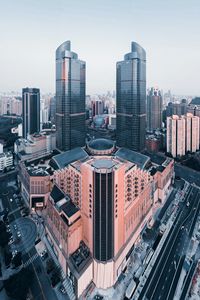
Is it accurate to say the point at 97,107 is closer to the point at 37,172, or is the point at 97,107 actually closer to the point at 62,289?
the point at 37,172

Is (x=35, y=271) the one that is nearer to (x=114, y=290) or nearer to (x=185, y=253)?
(x=114, y=290)

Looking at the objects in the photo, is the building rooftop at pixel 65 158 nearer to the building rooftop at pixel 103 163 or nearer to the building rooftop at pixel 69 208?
the building rooftop at pixel 69 208

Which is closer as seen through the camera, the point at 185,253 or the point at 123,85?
the point at 185,253

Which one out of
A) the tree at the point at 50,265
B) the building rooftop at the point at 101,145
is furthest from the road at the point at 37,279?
the building rooftop at the point at 101,145

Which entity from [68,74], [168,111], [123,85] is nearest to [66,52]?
[68,74]

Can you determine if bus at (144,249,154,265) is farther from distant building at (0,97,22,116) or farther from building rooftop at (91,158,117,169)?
distant building at (0,97,22,116)

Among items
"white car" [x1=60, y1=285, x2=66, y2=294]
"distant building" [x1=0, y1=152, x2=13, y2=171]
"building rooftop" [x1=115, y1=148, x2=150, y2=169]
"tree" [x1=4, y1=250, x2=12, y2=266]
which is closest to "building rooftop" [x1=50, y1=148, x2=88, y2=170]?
"building rooftop" [x1=115, y1=148, x2=150, y2=169]

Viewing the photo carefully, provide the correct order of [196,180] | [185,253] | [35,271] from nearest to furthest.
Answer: [35,271], [185,253], [196,180]
